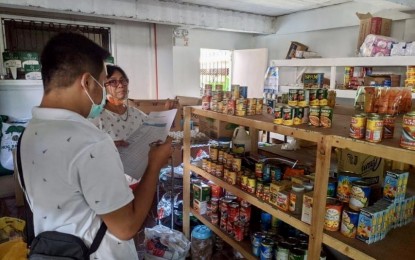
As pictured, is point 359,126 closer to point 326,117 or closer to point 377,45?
point 326,117

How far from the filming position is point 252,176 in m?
1.44

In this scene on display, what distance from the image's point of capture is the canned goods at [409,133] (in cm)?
81

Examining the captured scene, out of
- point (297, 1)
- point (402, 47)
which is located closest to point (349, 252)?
point (402, 47)

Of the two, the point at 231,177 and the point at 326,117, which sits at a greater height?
the point at 326,117

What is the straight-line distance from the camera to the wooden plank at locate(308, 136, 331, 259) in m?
1.02

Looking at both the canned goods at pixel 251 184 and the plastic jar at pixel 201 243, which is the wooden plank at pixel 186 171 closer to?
the plastic jar at pixel 201 243

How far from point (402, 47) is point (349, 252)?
8.19 feet

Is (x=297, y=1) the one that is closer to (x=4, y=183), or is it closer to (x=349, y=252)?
(x=349, y=252)

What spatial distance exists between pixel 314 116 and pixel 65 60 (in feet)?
2.93

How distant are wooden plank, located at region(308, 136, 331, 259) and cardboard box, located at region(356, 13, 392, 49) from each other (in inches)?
108

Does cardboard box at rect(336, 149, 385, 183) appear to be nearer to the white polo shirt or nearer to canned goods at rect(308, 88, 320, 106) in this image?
canned goods at rect(308, 88, 320, 106)

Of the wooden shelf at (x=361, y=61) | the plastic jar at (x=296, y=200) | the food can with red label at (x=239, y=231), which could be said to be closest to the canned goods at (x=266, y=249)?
the food can with red label at (x=239, y=231)

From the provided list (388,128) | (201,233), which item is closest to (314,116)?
(388,128)

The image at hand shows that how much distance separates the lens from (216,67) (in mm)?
5887
